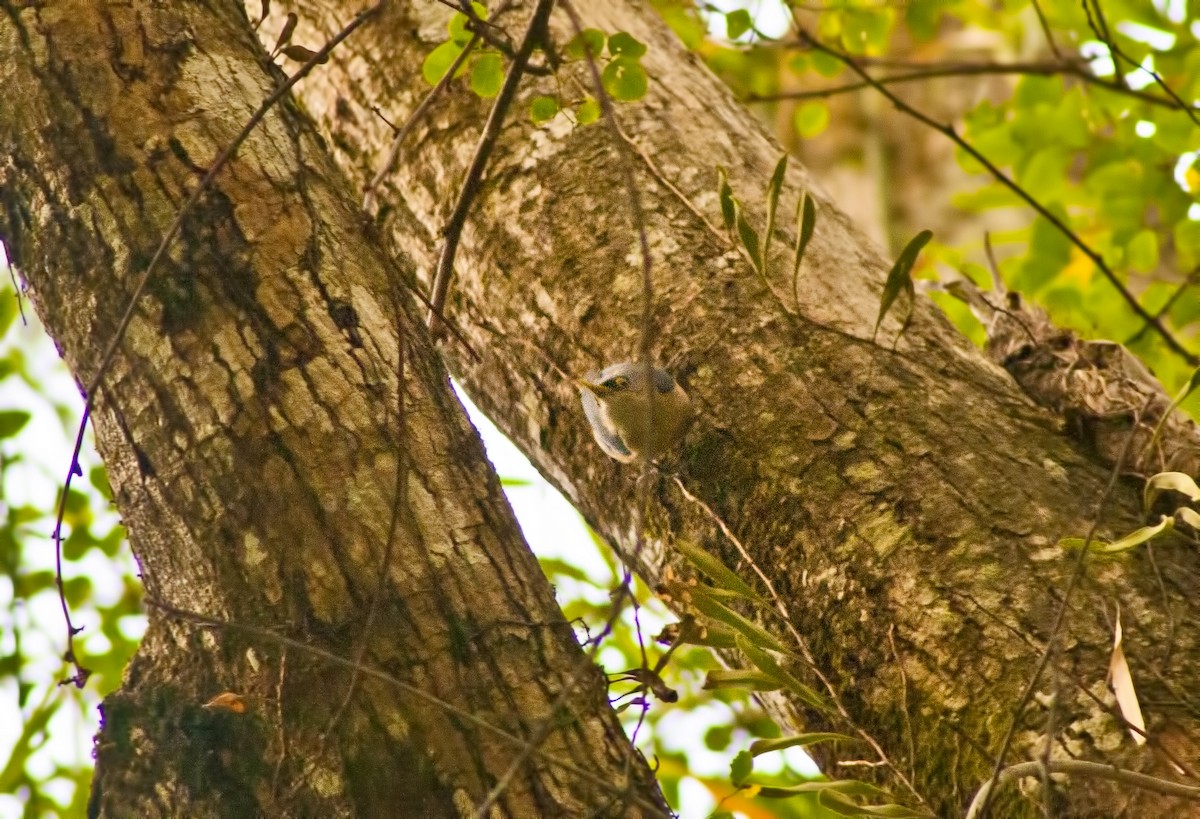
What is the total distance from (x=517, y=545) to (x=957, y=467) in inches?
23.6

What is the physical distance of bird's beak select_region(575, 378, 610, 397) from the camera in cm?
163

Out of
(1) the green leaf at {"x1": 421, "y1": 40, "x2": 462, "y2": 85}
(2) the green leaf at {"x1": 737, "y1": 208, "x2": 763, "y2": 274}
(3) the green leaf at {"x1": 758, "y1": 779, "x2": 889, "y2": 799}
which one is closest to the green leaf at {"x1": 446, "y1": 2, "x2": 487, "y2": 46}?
(1) the green leaf at {"x1": 421, "y1": 40, "x2": 462, "y2": 85}

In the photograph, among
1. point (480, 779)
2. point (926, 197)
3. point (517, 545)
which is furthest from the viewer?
point (926, 197)

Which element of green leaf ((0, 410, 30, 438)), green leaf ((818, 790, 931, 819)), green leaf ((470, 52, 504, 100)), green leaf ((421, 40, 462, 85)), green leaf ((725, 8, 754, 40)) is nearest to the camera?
green leaf ((818, 790, 931, 819))

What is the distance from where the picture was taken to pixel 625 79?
162 cm

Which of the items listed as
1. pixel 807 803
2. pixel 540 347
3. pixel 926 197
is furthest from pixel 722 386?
pixel 926 197

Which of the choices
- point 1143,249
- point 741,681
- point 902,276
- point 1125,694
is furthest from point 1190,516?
point 1143,249

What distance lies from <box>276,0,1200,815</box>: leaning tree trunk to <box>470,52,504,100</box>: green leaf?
0.31m

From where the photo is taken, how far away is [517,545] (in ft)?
4.07

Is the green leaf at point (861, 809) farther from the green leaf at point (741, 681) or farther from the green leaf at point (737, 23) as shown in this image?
the green leaf at point (737, 23)

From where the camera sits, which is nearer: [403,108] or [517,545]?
[517,545]

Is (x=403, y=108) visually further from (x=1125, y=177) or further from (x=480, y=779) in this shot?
(x=1125, y=177)

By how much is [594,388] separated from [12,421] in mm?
1338

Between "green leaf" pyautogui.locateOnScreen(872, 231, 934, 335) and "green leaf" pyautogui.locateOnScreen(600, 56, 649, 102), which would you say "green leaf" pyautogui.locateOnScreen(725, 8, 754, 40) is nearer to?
"green leaf" pyautogui.locateOnScreen(600, 56, 649, 102)
